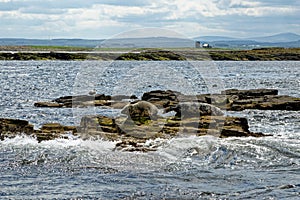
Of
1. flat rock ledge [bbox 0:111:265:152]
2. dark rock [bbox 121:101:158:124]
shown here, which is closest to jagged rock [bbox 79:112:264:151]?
flat rock ledge [bbox 0:111:265:152]

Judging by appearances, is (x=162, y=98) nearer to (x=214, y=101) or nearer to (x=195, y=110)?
(x=214, y=101)

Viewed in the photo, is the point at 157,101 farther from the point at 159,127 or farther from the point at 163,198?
the point at 163,198

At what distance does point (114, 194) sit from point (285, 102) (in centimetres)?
2760

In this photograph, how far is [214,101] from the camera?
43219 millimetres

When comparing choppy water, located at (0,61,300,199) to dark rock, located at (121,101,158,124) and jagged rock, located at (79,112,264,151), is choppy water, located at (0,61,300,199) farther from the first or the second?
dark rock, located at (121,101,158,124)

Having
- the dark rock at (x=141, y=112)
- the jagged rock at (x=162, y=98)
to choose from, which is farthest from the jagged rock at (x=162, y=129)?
the jagged rock at (x=162, y=98)

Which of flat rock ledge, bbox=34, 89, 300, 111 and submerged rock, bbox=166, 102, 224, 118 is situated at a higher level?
submerged rock, bbox=166, 102, 224, 118

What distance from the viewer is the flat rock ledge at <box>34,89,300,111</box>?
41.2 meters

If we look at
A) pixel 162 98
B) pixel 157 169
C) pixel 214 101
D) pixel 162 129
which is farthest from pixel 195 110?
pixel 162 98

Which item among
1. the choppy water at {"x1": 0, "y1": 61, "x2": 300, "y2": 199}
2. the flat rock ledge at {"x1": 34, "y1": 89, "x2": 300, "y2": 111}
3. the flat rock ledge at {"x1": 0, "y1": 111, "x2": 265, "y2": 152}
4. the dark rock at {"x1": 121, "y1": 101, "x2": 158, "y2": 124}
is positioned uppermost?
the dark rock at {"x1": 121, "y1": 101, "x2": 158, "y2": 124}

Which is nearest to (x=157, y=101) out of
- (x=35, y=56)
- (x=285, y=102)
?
(x=285, y=102)

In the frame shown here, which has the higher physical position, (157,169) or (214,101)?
(157,169)

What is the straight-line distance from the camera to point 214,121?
2855 centimetres

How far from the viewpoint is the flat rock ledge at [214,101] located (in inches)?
1623
